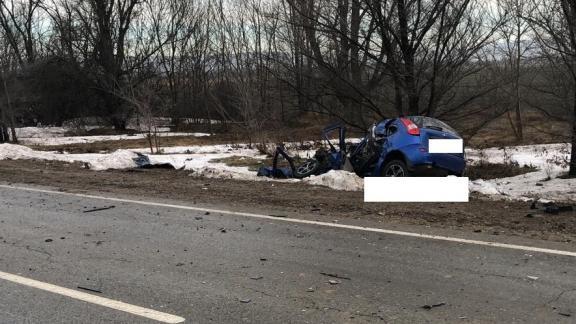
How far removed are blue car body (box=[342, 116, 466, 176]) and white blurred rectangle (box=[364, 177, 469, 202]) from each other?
204 millimetres

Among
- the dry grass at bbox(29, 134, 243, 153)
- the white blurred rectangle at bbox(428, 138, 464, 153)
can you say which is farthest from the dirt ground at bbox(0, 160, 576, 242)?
the dry grass at bbox(29, 134, 243, 153)

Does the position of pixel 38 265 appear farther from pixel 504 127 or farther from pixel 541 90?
pixel 504 127

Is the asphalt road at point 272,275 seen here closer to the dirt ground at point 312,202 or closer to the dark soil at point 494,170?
the dirt ground at point 312,202

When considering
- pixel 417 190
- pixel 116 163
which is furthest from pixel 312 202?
pixel 116 163

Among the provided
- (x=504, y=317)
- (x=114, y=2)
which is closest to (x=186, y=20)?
(x=114, y=2)

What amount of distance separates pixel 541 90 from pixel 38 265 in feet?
37.5

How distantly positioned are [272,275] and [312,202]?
4.13 meters

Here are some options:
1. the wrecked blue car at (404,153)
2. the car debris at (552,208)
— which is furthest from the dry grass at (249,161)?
the car debris at (552,208)

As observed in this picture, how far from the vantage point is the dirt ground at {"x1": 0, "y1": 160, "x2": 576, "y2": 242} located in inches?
288

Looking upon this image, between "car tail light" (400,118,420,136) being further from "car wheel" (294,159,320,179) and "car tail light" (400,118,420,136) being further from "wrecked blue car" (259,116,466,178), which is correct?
"car wheel" (294,159,320,179)

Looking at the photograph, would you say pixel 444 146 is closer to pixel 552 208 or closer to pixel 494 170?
pixel 552 208

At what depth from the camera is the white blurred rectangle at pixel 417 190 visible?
31.2ft

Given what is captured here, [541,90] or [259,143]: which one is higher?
[541,90]

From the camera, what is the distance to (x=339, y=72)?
13.6 meters
